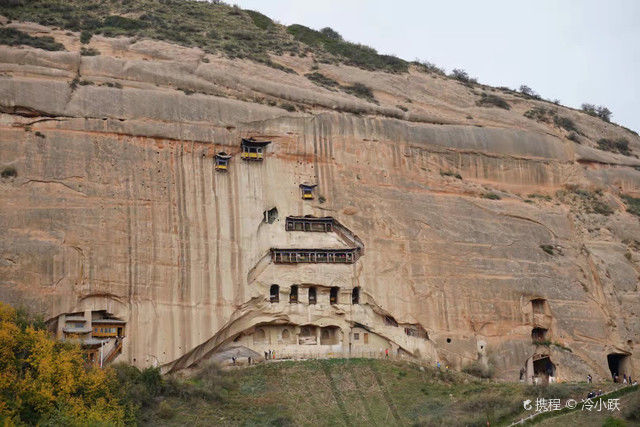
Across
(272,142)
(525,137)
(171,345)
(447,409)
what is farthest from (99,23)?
(447,409)

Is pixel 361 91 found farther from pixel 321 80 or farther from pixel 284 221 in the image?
pixel 284 221

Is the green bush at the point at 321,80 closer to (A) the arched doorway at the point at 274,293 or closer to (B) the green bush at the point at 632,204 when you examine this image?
(A) the arched doorway at the point at 274,293

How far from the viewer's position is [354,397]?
42.6m

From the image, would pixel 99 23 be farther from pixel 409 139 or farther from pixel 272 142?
pixel 409 139

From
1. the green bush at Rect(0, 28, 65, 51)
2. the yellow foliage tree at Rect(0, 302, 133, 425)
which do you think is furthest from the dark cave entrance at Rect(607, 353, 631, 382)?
the green bush at Rect(0, 28, 65, 51)

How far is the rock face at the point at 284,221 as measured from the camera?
137ft

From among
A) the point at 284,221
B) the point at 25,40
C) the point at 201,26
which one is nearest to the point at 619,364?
the point at 284,221

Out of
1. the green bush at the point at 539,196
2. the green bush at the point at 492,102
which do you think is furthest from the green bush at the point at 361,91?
the green bush at the point at 539,196

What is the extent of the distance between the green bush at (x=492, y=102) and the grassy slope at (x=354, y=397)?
21860 mm

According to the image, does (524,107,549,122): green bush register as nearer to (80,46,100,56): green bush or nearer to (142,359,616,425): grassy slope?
(142,359,616,425): grassy slope

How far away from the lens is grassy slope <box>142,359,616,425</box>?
127 ft

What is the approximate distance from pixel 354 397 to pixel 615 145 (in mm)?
31266

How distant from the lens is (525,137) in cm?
5616

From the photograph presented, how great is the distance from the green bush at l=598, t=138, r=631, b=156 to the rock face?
6.60m
